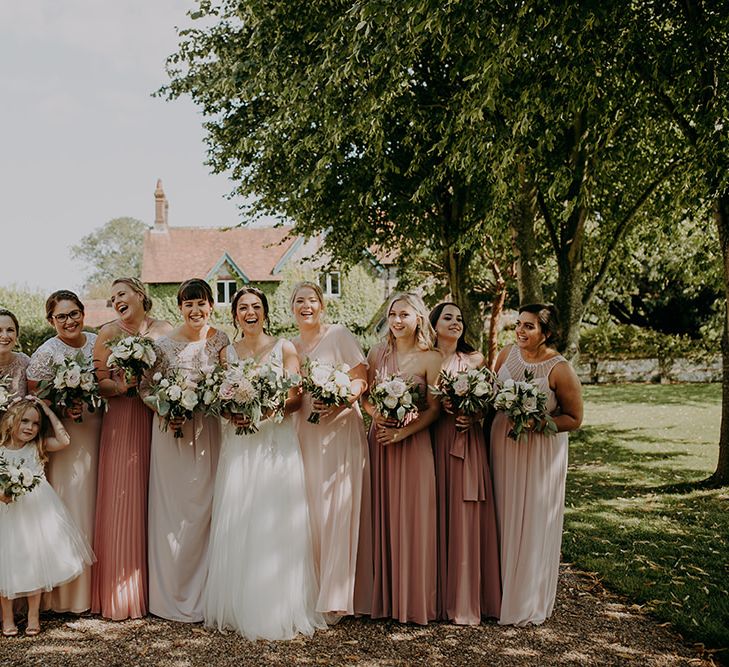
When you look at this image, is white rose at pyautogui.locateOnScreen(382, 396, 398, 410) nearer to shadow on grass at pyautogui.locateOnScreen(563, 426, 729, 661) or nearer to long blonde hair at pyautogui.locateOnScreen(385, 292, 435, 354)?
long blonde hair at pyautogui.locateOnScreen(385, 292, 435, 354)

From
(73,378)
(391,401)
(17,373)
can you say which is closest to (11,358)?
(17,373)

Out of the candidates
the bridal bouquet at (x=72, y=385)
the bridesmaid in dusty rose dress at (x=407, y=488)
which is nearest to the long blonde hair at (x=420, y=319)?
the bridesmaid in dusty rose dress at (x=407, y=488)

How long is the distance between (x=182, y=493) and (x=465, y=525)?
2.37m

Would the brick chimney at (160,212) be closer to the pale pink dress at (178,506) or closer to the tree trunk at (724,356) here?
the tree trunk at (724,356)

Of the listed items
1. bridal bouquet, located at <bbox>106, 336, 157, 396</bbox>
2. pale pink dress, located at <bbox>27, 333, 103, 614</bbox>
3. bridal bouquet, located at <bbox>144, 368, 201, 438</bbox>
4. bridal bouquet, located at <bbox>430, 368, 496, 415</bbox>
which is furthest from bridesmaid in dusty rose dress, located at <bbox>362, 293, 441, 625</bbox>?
pale pink dress, located at <bbox>27, 333, 103, 614</bbox>

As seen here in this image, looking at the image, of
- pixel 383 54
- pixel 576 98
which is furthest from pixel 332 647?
pixel 576 98

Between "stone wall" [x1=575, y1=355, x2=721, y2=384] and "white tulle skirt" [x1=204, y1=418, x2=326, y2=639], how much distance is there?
28244mm

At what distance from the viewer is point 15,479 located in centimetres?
529

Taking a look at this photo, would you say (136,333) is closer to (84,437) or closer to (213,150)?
(84,437)

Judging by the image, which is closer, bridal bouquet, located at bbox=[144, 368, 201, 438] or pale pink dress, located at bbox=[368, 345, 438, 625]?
bridal bouquet, located at bbox=[144, 368, 201, 438]

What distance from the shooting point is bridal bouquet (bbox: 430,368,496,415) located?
5.58 metres

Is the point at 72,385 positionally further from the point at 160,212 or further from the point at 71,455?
the point at 160,212

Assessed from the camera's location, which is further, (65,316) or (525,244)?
(525,244)

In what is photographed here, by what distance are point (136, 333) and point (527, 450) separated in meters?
3.46
